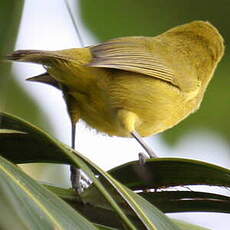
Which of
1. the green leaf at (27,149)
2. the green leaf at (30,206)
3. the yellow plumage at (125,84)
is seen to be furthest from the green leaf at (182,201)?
the yellow plumage at (125,84)

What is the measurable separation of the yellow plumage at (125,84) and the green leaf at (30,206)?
1.80 meters

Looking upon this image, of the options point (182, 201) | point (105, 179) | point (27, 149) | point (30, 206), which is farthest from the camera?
point (182, 201)

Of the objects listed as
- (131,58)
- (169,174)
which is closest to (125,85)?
(131,58)

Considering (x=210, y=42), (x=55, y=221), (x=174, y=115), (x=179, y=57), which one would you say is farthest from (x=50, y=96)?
(x=55, y=221)

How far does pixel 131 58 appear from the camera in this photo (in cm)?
382

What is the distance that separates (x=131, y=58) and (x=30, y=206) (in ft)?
8.54

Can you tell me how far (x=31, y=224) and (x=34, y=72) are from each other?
9.29 feet

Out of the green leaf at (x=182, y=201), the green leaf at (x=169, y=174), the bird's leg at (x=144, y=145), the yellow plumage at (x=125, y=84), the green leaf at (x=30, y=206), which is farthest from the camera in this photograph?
the bird's leg at (x=144, y=145)

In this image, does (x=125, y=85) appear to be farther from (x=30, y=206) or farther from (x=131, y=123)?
(x=30, y=206)

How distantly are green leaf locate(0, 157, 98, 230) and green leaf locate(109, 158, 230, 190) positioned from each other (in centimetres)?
47

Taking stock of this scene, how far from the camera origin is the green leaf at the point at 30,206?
1207 millimetres

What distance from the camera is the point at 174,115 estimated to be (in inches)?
157

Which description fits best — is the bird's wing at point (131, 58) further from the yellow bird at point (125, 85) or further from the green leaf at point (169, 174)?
the green leaf at point (169, 174)

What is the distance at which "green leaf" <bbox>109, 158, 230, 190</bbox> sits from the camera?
1.76 metres
